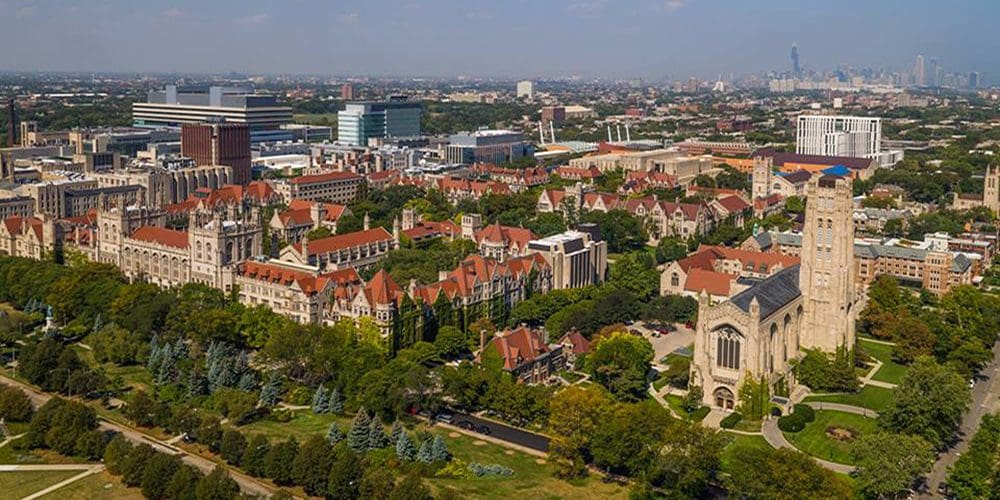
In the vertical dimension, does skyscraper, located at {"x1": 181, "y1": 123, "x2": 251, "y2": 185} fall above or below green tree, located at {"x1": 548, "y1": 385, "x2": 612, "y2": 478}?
above

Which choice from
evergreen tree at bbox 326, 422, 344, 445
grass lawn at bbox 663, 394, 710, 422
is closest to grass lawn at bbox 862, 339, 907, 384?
grass lawn at bbox 663, 394, 710, 422

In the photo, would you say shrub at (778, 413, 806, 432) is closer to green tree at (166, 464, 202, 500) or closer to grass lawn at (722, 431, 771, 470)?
grass lawn at (722, 431, 771, 470)

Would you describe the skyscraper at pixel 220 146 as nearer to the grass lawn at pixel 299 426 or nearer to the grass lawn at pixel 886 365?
the grass lawn at pixel 299 426

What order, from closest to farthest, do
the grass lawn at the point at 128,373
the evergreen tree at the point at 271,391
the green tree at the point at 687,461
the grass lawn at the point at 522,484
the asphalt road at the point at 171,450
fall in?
1. the green tree at the point at 687,461
2. the grass lawn at the point at 522,484
3. the asphalt road at the point at 171,450
4. the evergreen tree at the point at 271,391
5. the grass lawn at the point at 128,373

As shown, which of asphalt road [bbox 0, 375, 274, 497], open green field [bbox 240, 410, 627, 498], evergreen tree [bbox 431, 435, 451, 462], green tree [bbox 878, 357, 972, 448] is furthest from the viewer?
green tree [bbox 878, 357, 972, 448]

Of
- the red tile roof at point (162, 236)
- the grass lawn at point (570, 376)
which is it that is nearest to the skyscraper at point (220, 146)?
the red tile roof at point (162, 236)

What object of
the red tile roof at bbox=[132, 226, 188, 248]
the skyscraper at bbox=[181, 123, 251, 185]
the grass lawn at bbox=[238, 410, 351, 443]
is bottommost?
the grass lawn at bbox=[238, 410, 351, 443]

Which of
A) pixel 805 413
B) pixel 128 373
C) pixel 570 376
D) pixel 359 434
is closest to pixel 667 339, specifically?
pixel 570 376

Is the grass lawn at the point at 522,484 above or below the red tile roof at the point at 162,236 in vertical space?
below
